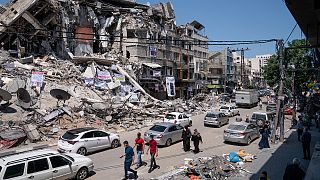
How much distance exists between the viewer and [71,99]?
98.7ft

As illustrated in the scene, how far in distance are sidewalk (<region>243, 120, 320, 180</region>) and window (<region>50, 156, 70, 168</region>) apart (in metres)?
7.95

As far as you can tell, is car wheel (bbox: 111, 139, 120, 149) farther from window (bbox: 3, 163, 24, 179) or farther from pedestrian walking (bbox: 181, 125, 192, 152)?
window (bbox: 3, 163, 24, 179)

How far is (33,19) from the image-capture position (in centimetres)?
4094

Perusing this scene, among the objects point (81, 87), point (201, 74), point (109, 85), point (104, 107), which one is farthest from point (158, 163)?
point (201, 74)

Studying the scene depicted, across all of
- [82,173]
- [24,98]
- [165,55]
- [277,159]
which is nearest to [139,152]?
[82,173]

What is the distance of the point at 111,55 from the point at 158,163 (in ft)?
114

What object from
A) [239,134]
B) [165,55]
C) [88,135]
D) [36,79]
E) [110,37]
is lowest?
[239,134]

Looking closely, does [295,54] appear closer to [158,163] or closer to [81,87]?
[81,87]

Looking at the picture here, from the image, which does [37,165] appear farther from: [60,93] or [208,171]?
[60,93]

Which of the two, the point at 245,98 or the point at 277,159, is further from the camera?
the point at 245,98

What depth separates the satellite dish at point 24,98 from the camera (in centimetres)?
2519

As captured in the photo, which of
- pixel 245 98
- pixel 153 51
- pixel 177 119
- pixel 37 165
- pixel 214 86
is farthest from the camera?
pixel 214 86

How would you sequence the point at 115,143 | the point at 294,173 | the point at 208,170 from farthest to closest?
the point at 115,143
the point at 208,170
the point at 294,173

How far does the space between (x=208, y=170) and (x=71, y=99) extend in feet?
65.5
